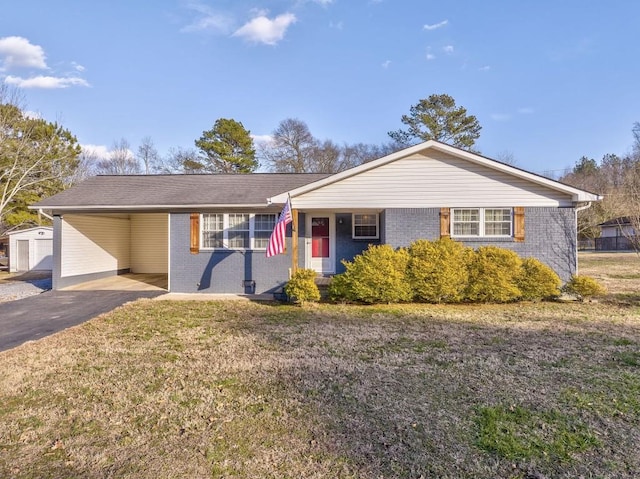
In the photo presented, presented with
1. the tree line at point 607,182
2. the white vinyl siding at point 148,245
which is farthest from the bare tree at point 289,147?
the tree line at point 607,182

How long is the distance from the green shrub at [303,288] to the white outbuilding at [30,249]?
51.4 feet

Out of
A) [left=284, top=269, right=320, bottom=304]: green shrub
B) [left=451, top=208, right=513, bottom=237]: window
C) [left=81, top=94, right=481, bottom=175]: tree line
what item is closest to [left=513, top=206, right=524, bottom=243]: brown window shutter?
[left=451, top=208, right=513, bottom=237]: window

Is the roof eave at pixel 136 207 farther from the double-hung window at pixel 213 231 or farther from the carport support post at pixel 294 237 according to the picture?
the carport support post at pixel 294 237

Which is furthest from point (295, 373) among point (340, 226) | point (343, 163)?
point (343, 163)

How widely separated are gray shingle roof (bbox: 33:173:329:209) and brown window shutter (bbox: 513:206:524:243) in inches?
267

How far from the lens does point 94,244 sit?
1337 centimetres

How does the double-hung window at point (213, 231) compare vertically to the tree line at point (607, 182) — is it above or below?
below

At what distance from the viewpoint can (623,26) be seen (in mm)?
12117

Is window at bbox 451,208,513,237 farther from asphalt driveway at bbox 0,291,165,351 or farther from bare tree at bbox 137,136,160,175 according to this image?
bare tree at bbox 137,136,160,175

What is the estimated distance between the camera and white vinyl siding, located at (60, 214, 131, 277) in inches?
473

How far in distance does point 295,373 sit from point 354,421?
1.37 m

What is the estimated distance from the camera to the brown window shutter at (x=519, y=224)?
979cm

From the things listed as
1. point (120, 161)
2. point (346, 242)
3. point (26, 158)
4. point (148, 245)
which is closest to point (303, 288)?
point (346, 242)

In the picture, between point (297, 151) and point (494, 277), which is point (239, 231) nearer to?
point (494, 277)
